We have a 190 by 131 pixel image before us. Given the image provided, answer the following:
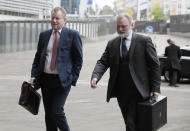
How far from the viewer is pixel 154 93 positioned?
558 centimetres

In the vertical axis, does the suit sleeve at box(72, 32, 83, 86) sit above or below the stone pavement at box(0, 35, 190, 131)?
above

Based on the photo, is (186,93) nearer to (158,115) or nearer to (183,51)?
(183,51)

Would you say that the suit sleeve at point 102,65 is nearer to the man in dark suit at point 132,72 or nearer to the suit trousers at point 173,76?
the man in dark suit at point 132,72

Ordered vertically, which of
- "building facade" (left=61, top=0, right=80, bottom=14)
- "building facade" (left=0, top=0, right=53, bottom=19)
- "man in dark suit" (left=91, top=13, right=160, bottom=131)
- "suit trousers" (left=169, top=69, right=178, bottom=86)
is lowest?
"suit trousers" (left=169, top=69, right=178, bottom=86)

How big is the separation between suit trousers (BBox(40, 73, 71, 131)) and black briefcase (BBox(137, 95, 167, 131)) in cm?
108

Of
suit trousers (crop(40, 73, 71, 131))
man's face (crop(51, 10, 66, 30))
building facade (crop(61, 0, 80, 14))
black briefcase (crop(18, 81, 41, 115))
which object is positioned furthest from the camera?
building facade (crop(61, 0, 80, 14))

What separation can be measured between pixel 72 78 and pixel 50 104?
42cm

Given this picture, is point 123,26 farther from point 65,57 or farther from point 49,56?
point 49,56

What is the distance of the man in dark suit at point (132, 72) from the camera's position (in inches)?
220

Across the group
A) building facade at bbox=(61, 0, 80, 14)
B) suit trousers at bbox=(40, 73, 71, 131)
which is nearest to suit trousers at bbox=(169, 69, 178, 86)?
suit trousers at bbox=(40, 73, 71, 131)

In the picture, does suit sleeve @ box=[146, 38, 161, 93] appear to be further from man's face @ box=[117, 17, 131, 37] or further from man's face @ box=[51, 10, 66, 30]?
man's face @ box=[51, 10, 66, 30]

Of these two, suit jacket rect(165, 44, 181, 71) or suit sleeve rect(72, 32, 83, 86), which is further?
suit jacket rect(165, 44, 181, 71)

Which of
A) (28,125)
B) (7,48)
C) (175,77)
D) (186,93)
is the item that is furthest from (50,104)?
(7,48)

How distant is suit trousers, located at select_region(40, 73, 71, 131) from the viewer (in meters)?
6.14
